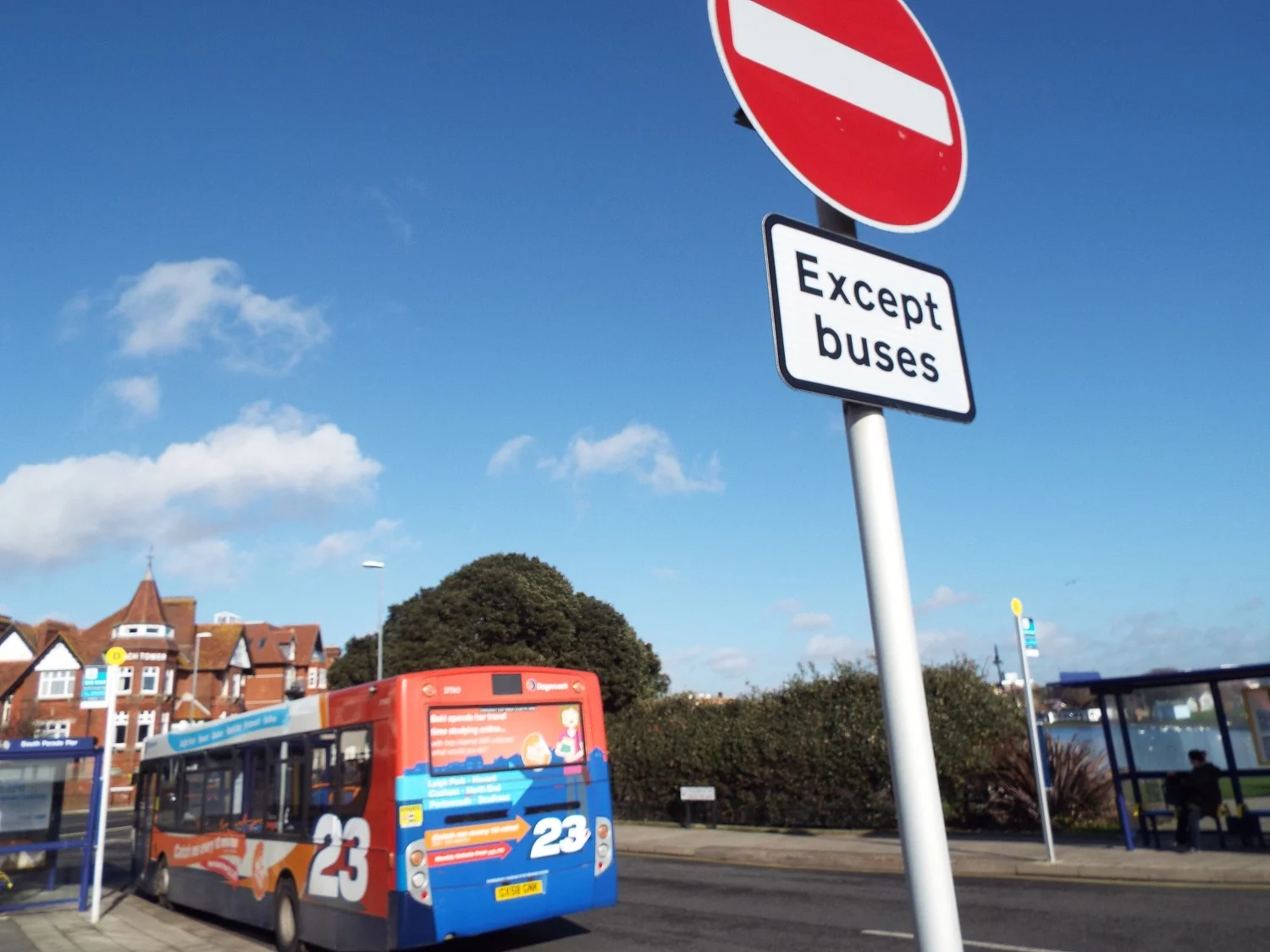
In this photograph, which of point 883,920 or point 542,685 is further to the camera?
point 542,685

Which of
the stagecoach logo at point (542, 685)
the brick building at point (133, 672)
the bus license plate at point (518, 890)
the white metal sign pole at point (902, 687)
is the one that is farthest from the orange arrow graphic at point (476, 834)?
the brick building at point (133, 672)

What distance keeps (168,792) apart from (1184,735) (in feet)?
57.1

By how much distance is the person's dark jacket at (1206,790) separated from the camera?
47.5 feet

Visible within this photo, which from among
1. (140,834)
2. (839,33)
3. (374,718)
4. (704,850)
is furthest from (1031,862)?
(140,834)

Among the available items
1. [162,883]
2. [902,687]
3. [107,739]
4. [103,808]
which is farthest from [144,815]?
[902,687]

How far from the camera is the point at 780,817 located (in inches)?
971

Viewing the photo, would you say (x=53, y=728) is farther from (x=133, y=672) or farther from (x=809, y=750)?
(x=809, y=750)

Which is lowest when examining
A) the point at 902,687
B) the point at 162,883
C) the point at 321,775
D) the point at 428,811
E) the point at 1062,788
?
the point at 162,883


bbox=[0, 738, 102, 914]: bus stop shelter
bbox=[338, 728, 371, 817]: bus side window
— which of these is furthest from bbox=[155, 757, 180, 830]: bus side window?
bbox=[338, 728, 371, 817]: bus side window

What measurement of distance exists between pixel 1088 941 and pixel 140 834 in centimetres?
1765

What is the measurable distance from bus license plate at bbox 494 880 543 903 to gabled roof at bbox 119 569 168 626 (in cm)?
6324

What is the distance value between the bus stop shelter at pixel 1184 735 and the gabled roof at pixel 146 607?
209ft

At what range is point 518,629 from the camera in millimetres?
46406

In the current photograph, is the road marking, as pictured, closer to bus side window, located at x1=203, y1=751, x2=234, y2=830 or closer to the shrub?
the shrub
